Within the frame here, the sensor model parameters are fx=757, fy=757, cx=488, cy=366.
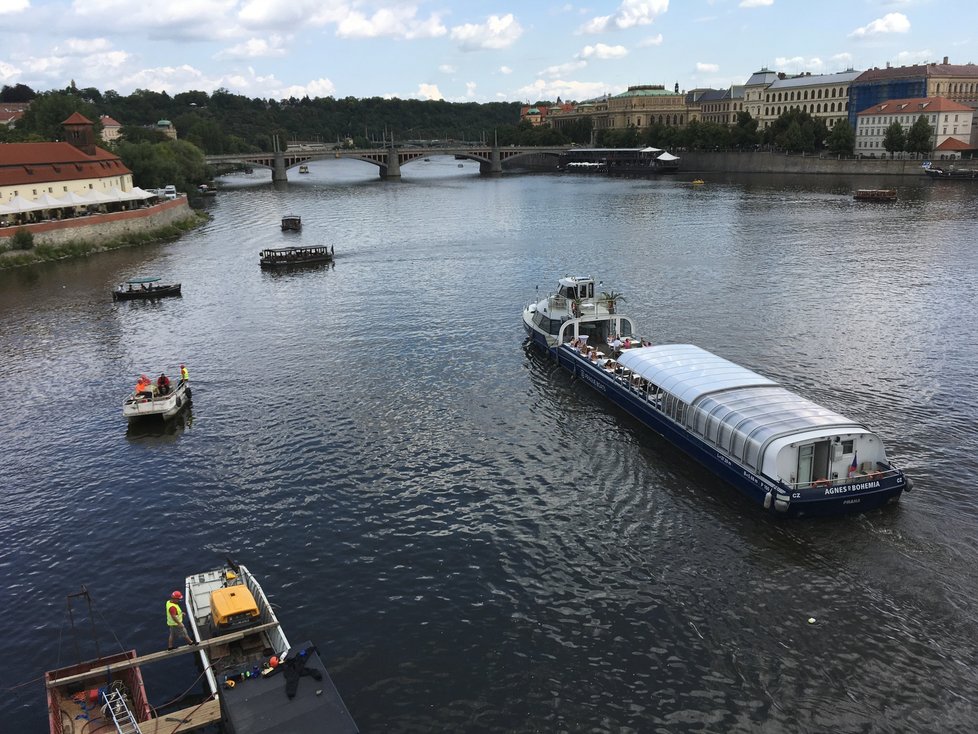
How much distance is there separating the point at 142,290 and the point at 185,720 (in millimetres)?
65695

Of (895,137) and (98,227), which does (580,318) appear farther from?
(895,137)

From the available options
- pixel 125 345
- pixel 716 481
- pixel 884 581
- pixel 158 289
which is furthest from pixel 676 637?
pixel 158 289

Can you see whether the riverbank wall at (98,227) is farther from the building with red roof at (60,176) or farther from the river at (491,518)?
the river at (491,518)

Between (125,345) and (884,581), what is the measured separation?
56.2 metres

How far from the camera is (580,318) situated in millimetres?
53969

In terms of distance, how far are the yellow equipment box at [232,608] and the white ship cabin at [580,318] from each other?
32.4 meters

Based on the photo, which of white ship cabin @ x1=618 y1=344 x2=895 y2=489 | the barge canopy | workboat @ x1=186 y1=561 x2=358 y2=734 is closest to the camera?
workboat @ x1=186 y1=561 x2=358 y2=734

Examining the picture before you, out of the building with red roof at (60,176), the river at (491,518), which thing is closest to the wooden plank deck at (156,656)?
the river at (491,518)

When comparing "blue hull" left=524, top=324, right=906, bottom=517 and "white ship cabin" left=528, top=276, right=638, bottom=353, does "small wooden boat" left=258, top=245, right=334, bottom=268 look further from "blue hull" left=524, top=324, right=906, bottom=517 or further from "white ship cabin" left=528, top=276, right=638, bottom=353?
"blue hull" left=524, top=324, right=906, bottom=517

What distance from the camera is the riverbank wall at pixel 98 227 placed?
99.6m

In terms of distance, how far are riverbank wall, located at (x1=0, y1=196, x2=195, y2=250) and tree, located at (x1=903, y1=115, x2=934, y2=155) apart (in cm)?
17123

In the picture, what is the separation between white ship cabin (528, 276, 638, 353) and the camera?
53875 millimetres

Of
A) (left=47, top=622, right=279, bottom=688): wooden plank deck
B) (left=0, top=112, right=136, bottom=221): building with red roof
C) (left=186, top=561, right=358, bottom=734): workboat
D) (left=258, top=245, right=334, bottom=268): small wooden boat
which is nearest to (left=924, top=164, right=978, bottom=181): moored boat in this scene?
(left=258, top=245, right=334, bottom=268): small wooden boat

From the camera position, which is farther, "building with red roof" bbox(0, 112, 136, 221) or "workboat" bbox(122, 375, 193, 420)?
"building with red roof" bbox(0, 112, 136, 221)
